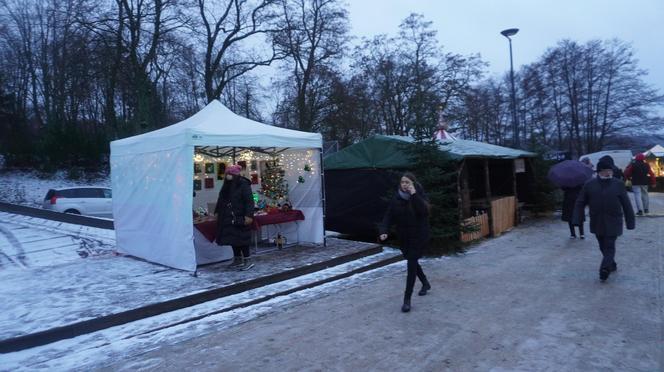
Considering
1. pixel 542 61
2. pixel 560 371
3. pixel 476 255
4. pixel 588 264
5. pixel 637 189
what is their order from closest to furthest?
1. pixel 560 371
2. pixel 588 264
3. pixel 476 255
4. pixel 637 189
5. pixel 542 61

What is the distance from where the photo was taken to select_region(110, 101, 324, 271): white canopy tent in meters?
6.82

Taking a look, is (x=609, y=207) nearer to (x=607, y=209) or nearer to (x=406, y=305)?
(x=607, y=209)

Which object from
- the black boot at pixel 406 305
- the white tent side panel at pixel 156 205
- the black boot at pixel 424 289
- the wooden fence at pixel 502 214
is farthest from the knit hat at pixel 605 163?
the white tent side panel at pixel 156 205

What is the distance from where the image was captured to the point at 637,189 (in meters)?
12.3

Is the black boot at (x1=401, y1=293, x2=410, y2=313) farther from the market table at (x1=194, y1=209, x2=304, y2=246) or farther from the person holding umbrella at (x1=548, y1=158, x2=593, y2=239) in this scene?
the person holding umbrella at (x1=548, y1=158, x2=593, y2=239)

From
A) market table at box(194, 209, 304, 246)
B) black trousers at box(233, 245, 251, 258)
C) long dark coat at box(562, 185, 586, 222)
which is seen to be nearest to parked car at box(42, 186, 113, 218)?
market table at box(194, 209, 304, 246)

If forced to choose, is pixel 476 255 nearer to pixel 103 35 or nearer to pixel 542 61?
pixel 103 35

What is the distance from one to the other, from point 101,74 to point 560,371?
24.1 metres

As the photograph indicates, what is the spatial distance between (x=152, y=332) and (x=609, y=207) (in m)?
6.01

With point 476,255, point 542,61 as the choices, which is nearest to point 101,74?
point 476,255

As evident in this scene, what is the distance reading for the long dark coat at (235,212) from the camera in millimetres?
6996

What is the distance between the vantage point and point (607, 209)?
591 cm

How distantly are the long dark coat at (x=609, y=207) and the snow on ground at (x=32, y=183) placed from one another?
2501cm

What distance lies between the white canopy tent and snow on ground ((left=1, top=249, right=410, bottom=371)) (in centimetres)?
144
